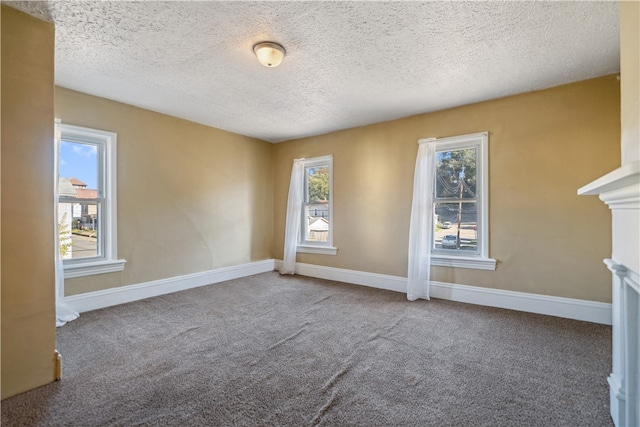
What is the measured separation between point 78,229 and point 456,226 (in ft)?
15.0

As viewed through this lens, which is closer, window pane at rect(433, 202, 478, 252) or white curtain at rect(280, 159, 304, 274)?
window pane at rect(433, 202, 478, 252)

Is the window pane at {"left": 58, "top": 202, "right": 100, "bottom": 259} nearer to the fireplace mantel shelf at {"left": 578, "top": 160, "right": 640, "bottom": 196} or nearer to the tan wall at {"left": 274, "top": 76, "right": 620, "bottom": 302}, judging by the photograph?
the tan wall at {"left": 274, "top": 76, "right": 620, "bottom": 302}

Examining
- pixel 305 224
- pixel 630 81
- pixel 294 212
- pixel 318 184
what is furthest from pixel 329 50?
pixel 305 224

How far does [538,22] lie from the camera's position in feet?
6.44

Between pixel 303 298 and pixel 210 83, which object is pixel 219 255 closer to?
pixel 303 298

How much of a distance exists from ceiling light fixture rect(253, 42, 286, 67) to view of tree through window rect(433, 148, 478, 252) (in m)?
2.49

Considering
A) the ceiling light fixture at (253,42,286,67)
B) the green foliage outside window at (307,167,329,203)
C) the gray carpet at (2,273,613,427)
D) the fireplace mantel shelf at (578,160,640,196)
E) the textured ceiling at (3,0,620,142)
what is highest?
the textured ceiling at (3,0,620,142)

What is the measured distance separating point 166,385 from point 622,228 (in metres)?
2.71

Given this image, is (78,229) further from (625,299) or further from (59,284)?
(625,299)

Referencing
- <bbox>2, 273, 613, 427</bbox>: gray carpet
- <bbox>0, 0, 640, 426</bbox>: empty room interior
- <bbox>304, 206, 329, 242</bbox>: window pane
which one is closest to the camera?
<bbox>2, 273, 613, 427</bbox>: gray carpet

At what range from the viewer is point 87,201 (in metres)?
3.25

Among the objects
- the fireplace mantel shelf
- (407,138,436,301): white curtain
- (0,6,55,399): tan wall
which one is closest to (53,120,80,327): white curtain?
(0,6,55,399): tan wall

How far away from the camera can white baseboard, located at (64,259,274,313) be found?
10.3 ft

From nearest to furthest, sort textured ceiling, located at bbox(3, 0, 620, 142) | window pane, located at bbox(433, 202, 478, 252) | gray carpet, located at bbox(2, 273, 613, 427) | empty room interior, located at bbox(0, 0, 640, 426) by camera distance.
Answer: gray carpet, located at bbox(2, 273, 613, 427) < empty room interior, located at bbox(0, 0, 640, 426) < textured ceiling, located at bbox(3, 0, 620, 142) < window pane, located at bbox(433, 202, 478, 252)
